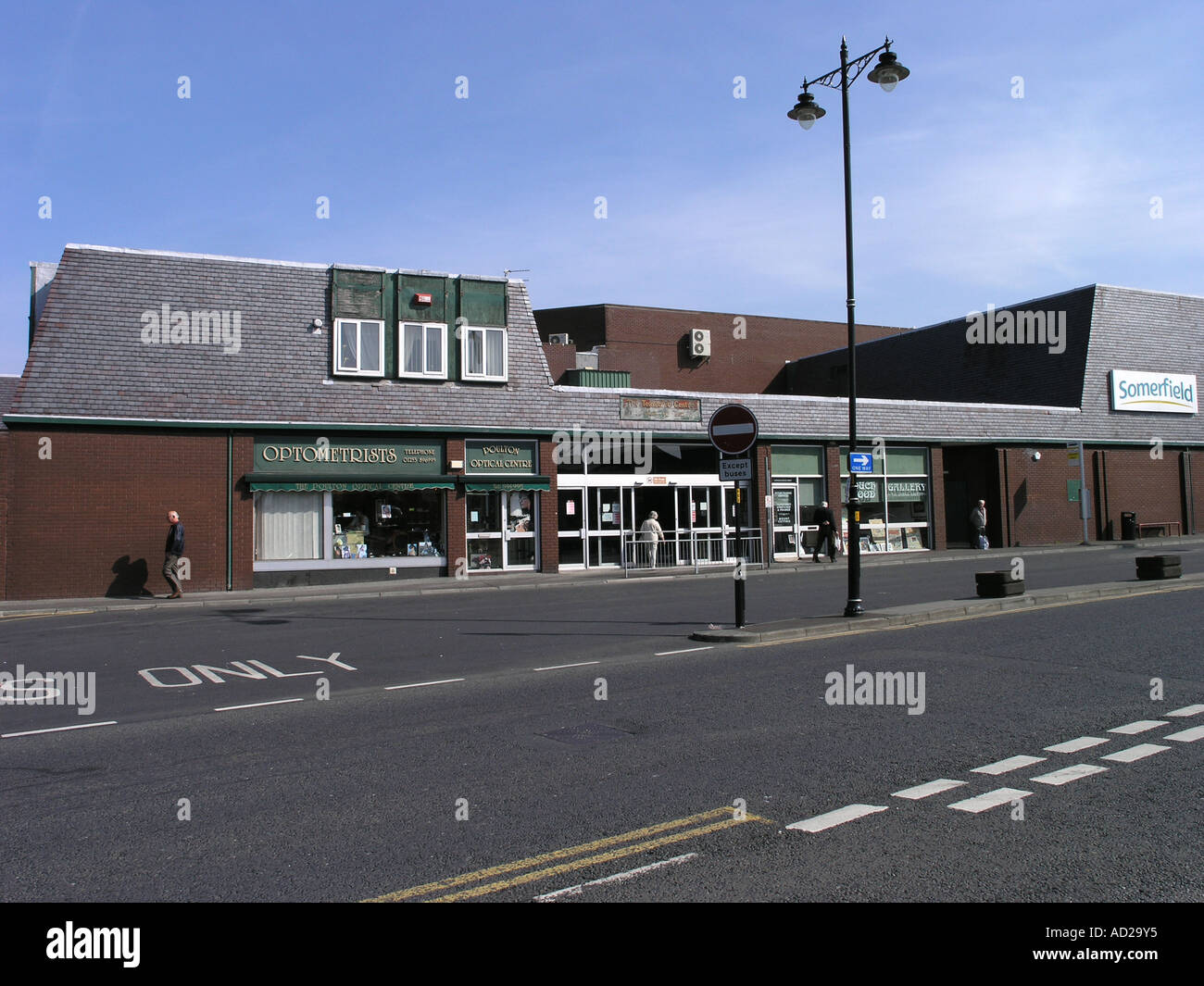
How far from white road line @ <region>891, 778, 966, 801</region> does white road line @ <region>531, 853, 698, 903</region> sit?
65.4 inches

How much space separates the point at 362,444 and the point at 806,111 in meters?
14.1

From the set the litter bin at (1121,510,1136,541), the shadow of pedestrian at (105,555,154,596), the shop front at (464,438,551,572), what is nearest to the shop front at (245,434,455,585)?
the shop front at (464,438,551,572)

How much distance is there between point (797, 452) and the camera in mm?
30359

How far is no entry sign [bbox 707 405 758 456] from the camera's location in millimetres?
13445

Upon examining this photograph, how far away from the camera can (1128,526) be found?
3578 cm

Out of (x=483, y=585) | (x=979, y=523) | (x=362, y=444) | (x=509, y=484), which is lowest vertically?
(x=483, y=585)

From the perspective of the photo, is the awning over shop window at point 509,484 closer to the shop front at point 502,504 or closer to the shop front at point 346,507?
the shop front at point 502,504

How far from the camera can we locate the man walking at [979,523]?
1259 inches

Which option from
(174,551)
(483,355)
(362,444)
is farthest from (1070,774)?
(483,355)

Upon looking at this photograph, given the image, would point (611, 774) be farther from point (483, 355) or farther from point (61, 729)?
point (483, 355)
